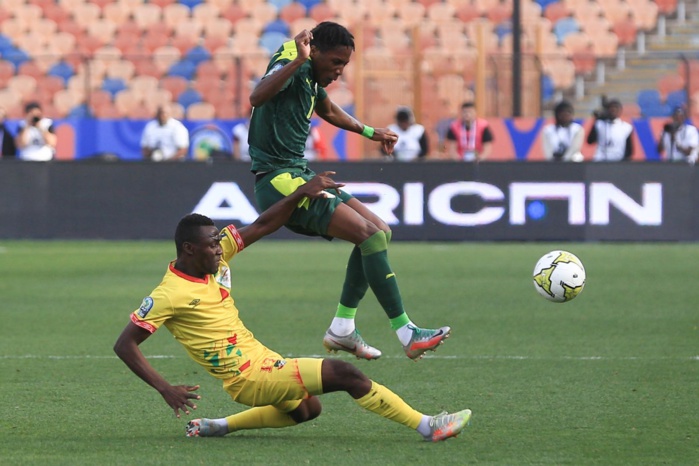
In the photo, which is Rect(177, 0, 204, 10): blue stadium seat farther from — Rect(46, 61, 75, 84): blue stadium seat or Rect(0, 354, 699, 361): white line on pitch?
Rect(0, 354, 699, 361): white line on pitch

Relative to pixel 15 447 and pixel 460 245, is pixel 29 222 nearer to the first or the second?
pixel 460 245

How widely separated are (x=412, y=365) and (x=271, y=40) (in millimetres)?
19073

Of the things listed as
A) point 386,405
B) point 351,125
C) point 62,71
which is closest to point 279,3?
point 62,71

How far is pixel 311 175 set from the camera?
24.6ft

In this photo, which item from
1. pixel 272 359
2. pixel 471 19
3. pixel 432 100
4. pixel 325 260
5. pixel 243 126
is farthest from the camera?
pixel 471 19

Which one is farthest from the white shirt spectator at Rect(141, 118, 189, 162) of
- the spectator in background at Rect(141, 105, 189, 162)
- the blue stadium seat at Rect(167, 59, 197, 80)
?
the blue stadium seat at Rect(167, 59, 197, 80)

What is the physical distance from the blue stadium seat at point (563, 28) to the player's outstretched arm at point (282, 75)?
20402 mm

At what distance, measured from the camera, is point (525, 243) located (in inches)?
667

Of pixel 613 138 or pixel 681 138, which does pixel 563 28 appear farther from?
pixel 613 138

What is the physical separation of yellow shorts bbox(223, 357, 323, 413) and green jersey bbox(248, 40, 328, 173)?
5.69 feet

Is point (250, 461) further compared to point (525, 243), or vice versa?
point (525, 243)

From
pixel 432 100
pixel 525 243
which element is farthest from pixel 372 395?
pixel 432 100

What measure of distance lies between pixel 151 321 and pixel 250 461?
0.78m

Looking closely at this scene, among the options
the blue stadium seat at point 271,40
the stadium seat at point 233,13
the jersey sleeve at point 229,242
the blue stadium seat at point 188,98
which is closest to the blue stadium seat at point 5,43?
the stadium seat at point 233,13
